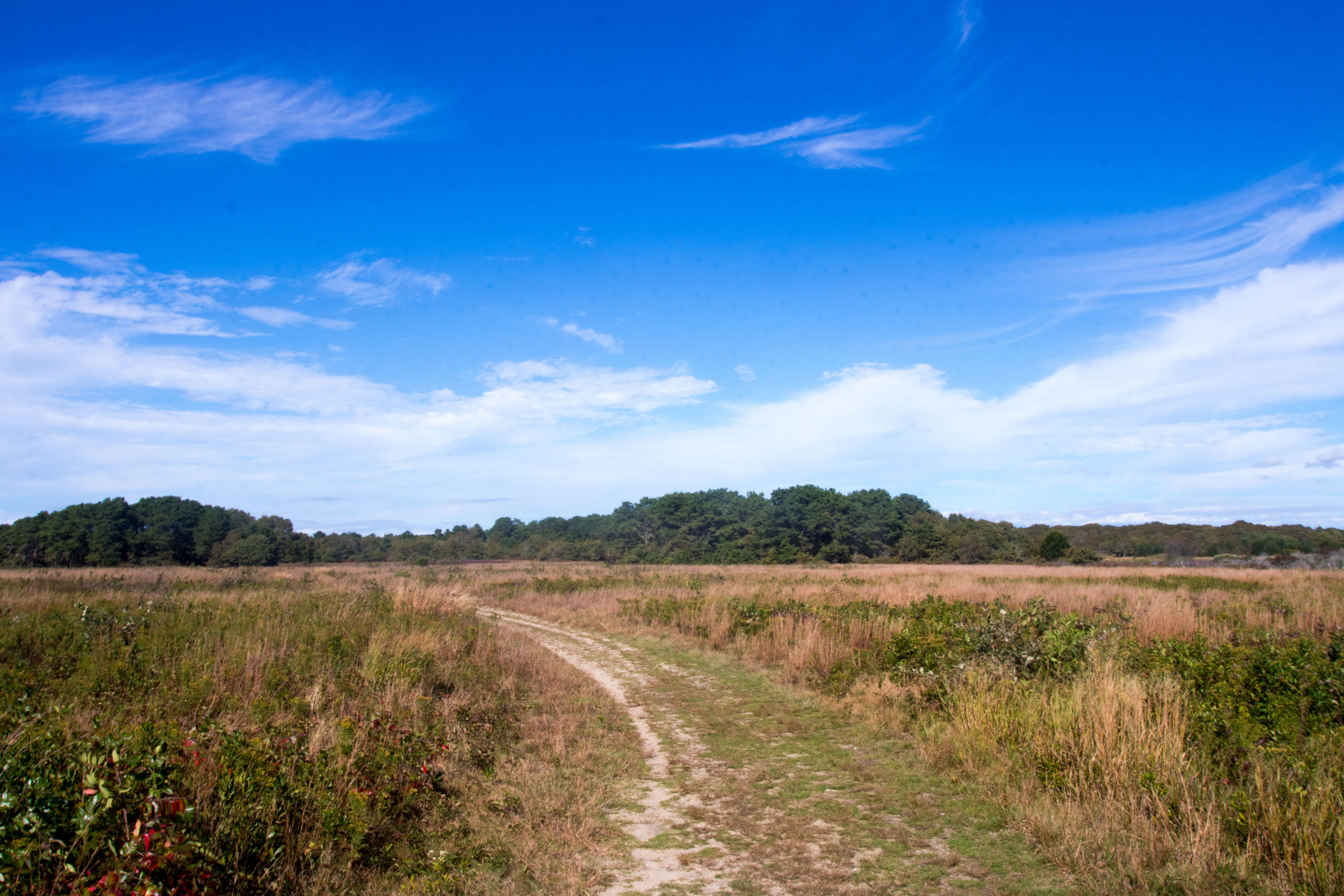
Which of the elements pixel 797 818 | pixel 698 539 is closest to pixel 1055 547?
pixel 698 539

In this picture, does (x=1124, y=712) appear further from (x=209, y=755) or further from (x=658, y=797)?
(x=209, y=755)

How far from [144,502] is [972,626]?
290ft

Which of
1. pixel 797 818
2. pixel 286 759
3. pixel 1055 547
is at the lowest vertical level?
pixel 797 818

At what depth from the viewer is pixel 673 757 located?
7.88m

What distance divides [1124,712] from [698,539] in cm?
8069

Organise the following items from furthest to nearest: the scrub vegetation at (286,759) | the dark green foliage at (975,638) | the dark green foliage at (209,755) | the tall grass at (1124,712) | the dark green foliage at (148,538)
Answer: the dark green foliage at (148,538)
the dark green foliage at (975,638)
the tall grass at (1124,712)
the scrub vegetation at (286,759)
the dark green foliage at (209,755)

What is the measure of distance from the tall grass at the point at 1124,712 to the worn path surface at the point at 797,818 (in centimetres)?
45

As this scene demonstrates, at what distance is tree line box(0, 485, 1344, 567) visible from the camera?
207ft

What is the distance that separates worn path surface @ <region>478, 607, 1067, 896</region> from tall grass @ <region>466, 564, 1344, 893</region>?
0.45 metres

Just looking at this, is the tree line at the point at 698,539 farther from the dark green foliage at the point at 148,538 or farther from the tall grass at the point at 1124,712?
the tall grass at the point at 1124,712

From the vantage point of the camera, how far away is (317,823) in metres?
4.87

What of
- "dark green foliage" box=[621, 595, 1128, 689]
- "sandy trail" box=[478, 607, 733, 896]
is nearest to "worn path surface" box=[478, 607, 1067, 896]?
"sandy trail" box=[478, 607, 733, 896]

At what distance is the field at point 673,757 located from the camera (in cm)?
434

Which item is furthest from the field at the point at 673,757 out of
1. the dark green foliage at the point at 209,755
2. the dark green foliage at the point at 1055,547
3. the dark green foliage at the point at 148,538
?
the dark green foliage at the point at 148,538
